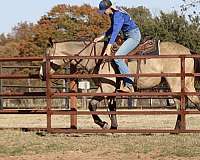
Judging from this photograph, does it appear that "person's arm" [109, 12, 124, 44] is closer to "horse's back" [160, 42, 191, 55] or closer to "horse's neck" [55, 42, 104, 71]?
"horse's neck" [55, 42, 104, 71]

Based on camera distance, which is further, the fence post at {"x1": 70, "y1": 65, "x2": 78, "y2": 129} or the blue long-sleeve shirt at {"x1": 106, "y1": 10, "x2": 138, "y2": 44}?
the fence post at {"x1": 70, "y1": 65, "x2": 78, "y2": 129}

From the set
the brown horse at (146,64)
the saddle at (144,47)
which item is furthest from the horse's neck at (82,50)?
the saddle at (144,47)

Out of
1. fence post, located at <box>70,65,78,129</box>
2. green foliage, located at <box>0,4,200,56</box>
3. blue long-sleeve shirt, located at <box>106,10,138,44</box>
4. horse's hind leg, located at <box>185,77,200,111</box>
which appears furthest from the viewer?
green foliage, located at <box>0,4,200,56</box>

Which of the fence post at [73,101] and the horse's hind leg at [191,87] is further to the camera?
the horse's hind leg at [191,87]

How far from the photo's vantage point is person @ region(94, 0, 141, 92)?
11.4 meters

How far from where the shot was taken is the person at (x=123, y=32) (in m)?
11.4

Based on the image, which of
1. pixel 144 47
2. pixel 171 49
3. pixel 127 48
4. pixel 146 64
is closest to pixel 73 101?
pixel 127 48

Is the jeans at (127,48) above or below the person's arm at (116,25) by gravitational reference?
below

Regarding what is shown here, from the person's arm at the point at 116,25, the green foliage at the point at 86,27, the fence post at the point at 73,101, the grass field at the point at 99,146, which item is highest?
the green foliage at the point at 86,27

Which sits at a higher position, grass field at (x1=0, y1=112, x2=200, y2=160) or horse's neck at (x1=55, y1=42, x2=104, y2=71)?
horse's neck at (x1=55, y1=42, x2=104, y2=71)

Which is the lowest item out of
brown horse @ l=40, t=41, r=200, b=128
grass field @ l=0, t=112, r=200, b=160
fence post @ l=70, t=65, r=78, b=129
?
grass field @ l=0, t=112, r=200, b=160

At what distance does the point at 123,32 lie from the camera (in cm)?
1188

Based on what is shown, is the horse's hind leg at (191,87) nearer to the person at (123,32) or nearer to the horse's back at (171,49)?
the horse's back at (171,49)

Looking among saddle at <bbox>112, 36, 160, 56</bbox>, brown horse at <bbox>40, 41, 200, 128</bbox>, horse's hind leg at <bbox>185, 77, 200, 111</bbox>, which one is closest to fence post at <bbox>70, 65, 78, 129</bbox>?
brown horse at <bbox>40, 41, 200, 128</bbox>
